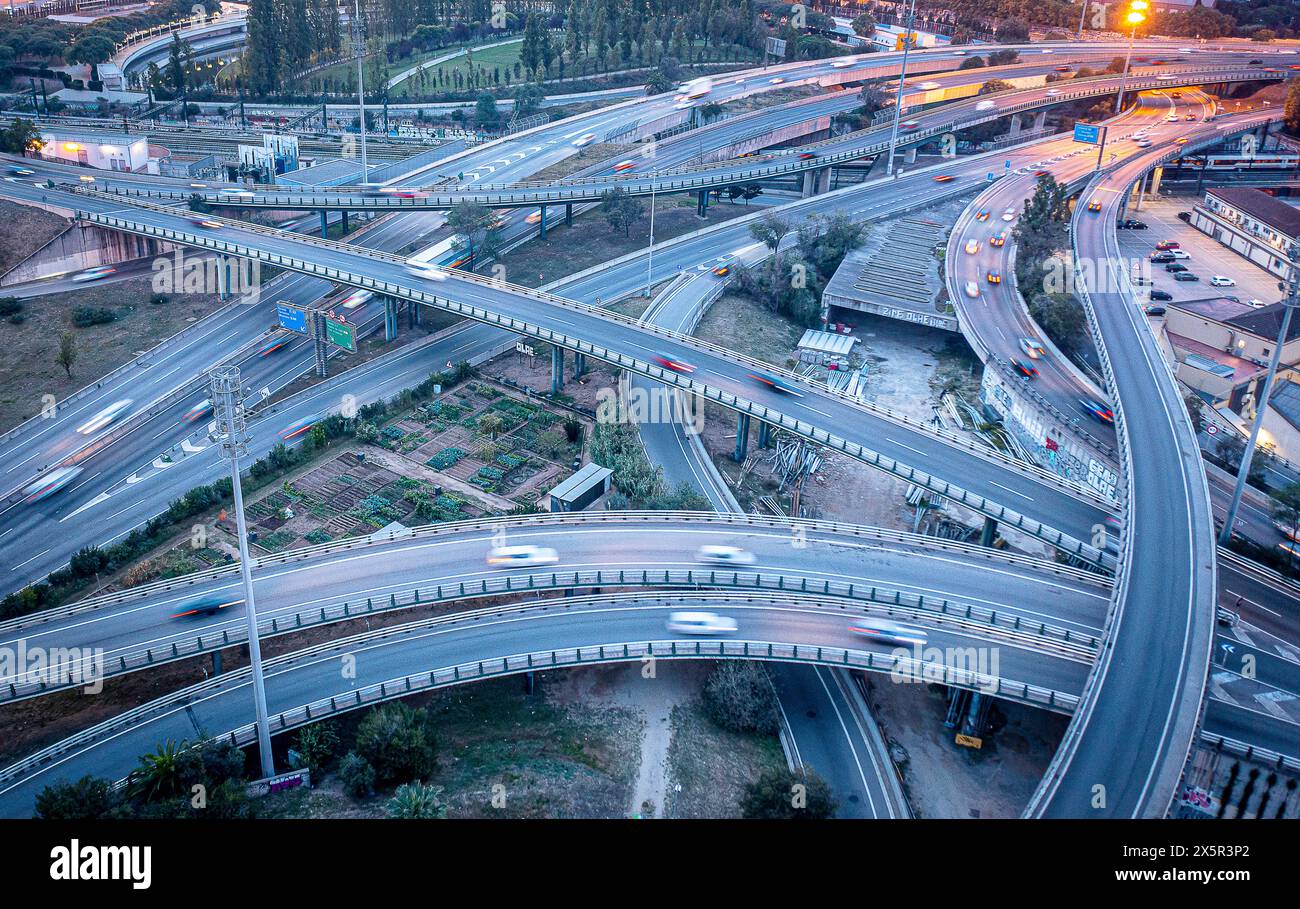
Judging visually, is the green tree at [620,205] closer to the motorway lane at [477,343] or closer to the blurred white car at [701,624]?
the motorway lane at [477,343]

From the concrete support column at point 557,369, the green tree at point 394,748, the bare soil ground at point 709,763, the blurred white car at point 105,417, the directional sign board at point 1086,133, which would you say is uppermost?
the directional sign board at point 1086,133

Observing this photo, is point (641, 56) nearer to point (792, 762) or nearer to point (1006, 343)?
point (1006, 343)

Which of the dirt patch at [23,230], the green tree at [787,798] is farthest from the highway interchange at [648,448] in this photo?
the green tree at [787,798]

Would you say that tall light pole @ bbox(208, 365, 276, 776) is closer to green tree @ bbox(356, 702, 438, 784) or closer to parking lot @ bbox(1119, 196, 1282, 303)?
green tree @ bbox(356, 702, 438, 784)

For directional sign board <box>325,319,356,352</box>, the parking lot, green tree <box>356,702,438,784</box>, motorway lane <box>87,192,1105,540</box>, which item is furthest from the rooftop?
green tree <box>356,702,438,784</box>
